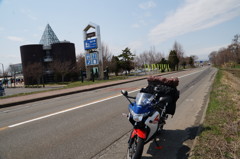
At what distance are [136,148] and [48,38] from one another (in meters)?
58.5

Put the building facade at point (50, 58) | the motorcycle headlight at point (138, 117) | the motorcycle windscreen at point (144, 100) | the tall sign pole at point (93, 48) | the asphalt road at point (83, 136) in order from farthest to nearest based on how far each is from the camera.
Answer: the building facade at point (50, 58), the tall sign pole at point (93, 48), the asphalt road at point (83, 136), the motorcycle windscreen at point (144, 100), the motorcycle headlight at point (138, 117)

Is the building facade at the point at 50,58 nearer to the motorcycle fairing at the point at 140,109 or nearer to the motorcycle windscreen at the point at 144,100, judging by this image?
the motorcycle windscreen at the point at 144,100

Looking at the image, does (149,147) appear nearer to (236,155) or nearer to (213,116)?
(236,155)

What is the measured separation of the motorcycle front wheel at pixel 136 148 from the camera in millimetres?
3090

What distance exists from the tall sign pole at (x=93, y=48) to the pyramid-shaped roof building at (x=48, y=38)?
2742 centimetres

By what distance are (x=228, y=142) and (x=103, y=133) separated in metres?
2.97

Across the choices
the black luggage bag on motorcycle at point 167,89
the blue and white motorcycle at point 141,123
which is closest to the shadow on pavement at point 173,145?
the blue and white motorcycle at point 141,123

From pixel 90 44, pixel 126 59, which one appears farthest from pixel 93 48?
pixel 126 59

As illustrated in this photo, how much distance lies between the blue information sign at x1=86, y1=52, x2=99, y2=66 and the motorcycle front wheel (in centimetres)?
2682

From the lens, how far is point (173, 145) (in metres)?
4.06

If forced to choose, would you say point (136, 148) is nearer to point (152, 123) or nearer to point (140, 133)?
point (140, 133)

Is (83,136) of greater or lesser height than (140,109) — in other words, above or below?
below

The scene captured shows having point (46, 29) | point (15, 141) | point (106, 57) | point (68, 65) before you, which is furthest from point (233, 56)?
point (15, 141)

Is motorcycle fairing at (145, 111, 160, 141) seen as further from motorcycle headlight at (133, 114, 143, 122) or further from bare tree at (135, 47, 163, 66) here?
bare tree at (135, 47, 163, 66)
